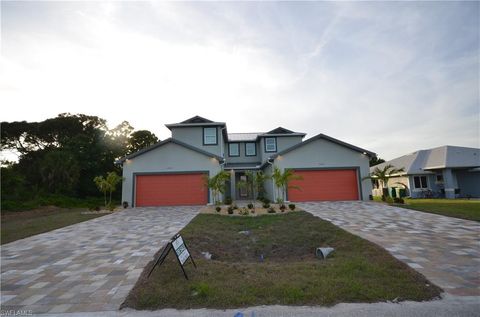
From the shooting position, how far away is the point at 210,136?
1875 cm

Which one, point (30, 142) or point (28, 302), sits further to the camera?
point (30, 142)

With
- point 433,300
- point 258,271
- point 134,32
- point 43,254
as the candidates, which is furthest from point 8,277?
point 134,32

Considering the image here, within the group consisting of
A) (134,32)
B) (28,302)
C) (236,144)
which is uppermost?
(134,32)

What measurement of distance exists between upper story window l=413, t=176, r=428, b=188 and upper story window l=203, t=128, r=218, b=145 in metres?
19.3

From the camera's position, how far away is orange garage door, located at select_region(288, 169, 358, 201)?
15234mm

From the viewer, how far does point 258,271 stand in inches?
154

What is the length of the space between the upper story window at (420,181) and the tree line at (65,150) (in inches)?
1229

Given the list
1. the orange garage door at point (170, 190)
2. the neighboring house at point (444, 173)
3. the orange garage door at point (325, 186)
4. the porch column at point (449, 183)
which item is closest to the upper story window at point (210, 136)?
the orange garage door at point (170, 190)

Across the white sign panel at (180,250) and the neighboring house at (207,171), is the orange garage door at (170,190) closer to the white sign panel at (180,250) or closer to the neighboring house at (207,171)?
the neighboring house at (207,171)

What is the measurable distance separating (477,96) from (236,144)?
1798 centimetres

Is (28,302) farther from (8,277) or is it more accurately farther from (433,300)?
(433,300)

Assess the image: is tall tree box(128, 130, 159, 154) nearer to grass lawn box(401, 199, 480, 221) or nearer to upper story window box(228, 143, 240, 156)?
upper story window box(228, 143, 240, 156)

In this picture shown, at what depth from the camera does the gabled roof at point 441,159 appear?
59.6 feet

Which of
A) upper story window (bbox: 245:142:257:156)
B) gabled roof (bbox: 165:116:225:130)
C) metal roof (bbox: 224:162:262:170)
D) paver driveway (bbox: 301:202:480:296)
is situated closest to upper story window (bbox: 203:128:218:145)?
gabled roof (bbox: 165:116:225:130)
